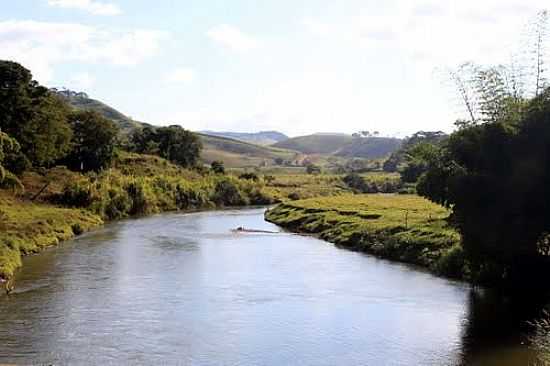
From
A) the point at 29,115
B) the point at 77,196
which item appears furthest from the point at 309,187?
the point at 29,115

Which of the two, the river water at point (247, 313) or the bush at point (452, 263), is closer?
the river water at point (247, 313)

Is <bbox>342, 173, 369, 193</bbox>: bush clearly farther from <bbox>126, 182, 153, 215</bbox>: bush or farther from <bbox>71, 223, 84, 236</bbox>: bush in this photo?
<bbox>71, 223, 84, 236</bbox>: bush

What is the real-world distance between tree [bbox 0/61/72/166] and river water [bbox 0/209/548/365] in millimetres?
28917

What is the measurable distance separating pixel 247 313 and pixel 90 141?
234 feet

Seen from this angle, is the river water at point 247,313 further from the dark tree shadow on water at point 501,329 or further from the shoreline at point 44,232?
the shoreline at point 44,232

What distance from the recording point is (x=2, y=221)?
55.2m

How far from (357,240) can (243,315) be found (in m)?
25.6

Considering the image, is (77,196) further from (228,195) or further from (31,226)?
(228,195)

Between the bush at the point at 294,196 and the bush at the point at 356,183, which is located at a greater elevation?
the bush at the point at 356,183

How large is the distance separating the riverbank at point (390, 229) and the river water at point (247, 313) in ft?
5.71

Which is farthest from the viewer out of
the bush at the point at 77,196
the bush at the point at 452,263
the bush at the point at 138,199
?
the bush at the point at 138,199

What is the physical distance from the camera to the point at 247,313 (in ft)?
104

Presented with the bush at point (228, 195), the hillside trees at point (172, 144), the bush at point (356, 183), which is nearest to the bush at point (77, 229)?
the bush at point (228, 195)

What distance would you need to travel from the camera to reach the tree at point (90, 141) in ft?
316
